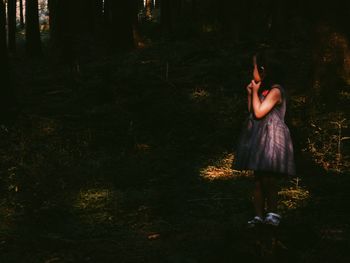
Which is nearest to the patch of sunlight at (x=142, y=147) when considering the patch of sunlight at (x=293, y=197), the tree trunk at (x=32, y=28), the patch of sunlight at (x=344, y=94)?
the patch of sunlight at (x=293, y=197)

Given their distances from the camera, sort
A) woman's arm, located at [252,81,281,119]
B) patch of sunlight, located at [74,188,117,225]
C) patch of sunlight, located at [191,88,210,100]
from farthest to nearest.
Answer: patch of sunlight, located at [191,88,210,100]
patch of sunlight, located at [74,188,117,225]
woman's arm, located at [252,81,281,119]

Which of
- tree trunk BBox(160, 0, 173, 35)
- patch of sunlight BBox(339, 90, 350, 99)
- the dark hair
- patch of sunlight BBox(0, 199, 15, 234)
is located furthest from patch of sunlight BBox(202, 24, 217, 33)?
the dark hair

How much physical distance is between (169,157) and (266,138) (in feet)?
15.6

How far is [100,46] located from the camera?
25.5 m

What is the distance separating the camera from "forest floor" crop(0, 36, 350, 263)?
5.80 meters

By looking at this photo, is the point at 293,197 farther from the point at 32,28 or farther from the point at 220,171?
the point at 32,28

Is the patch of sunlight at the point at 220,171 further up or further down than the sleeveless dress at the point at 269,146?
further down

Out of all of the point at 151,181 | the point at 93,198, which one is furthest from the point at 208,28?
the point at 93,198

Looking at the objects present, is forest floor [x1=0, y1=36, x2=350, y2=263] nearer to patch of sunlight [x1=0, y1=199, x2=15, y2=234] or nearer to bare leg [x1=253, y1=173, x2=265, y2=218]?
patch of sunlight [x1=0, y1=199, x2=15, y2=234]

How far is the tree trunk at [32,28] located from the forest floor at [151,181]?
395 inches

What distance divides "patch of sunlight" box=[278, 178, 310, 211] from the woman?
1562 millimetres

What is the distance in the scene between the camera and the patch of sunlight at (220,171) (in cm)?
882

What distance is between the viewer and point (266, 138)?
537cm

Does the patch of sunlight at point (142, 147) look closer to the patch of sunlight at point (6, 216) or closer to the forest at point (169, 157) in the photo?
the forest at point (169, 157)
